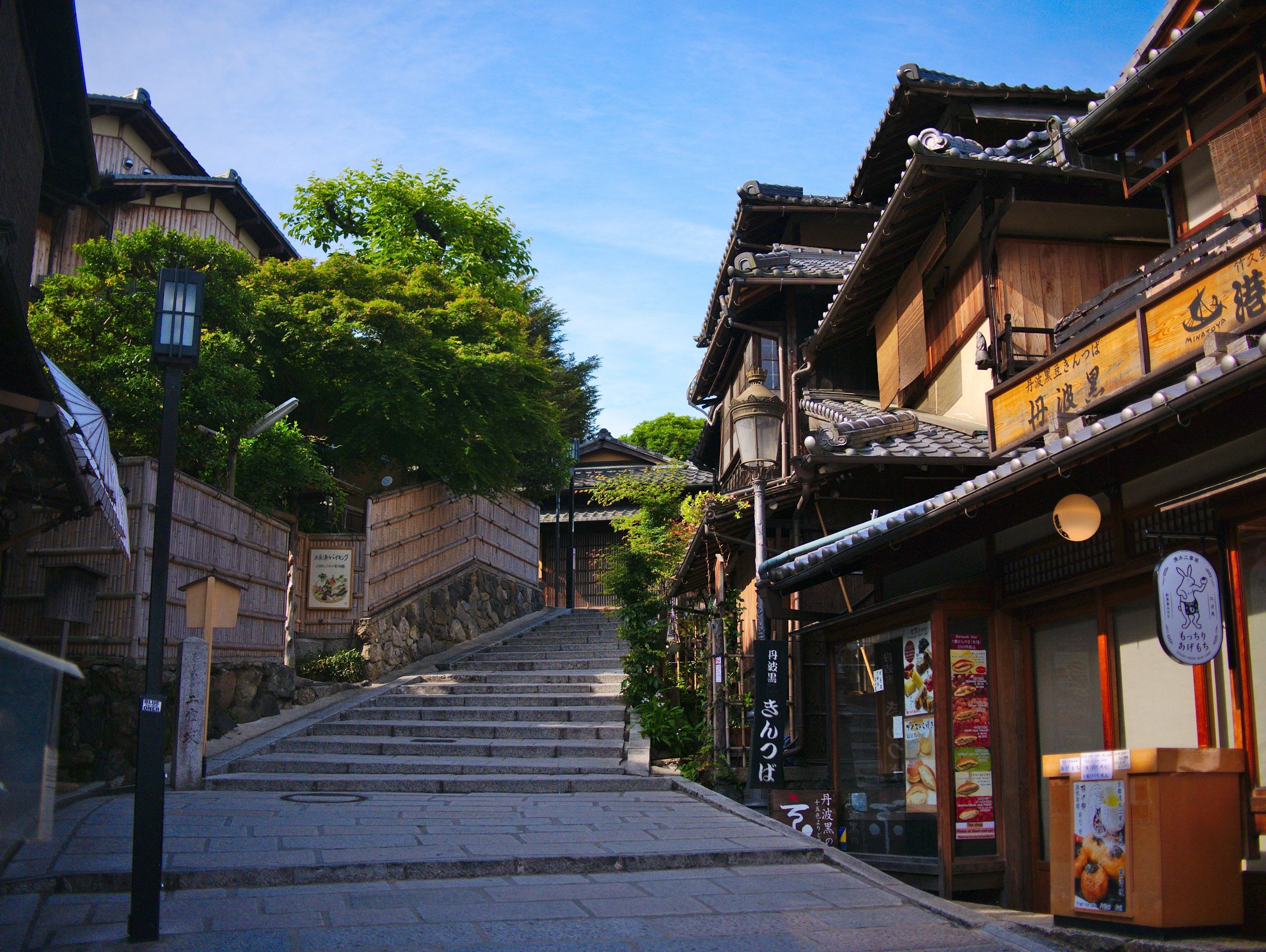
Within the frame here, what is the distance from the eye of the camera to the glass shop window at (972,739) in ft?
28.6

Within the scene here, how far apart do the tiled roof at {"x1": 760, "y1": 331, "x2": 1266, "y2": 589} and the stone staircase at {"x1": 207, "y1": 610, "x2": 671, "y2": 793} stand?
3.95m

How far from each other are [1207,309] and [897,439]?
15.1ft

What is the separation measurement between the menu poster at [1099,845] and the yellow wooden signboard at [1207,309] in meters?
3.17

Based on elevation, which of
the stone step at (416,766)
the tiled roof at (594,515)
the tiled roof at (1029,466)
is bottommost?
the stone step at (416,766)

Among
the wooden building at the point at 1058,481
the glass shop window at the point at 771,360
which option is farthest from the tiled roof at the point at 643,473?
the wooden building at the point at 1058,481

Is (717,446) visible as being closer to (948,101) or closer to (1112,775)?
(948,101)

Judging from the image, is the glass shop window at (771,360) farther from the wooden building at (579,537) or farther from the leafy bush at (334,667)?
the wooden building at (579,537)

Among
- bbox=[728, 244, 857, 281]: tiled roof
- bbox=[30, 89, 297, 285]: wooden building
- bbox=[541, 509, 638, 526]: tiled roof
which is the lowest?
bbox=[541, 509, 638, 526]: tiled roof

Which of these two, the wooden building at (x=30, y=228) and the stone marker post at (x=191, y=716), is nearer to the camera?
the wooden building at (x=30, y=228)

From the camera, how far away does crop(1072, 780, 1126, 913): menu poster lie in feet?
19.4

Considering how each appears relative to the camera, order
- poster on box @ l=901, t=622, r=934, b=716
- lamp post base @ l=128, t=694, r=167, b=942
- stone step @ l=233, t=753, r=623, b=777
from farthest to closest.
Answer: stone step @ l=233, t=753, r=623, b=777 → poster on box @ l=901, t=622, r=934, b=716 → lamp post base @ l=128, t=694, r=167, b=942

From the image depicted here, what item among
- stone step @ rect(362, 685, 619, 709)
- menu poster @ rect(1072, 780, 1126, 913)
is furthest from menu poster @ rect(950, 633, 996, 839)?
stone step @ rect(362, 685, 619, 709)

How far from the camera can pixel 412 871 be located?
25.2 feet

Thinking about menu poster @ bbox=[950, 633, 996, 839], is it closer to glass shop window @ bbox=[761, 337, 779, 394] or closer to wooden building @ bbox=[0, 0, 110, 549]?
wooden building @ bbox=[0, 0, 110, 549]
